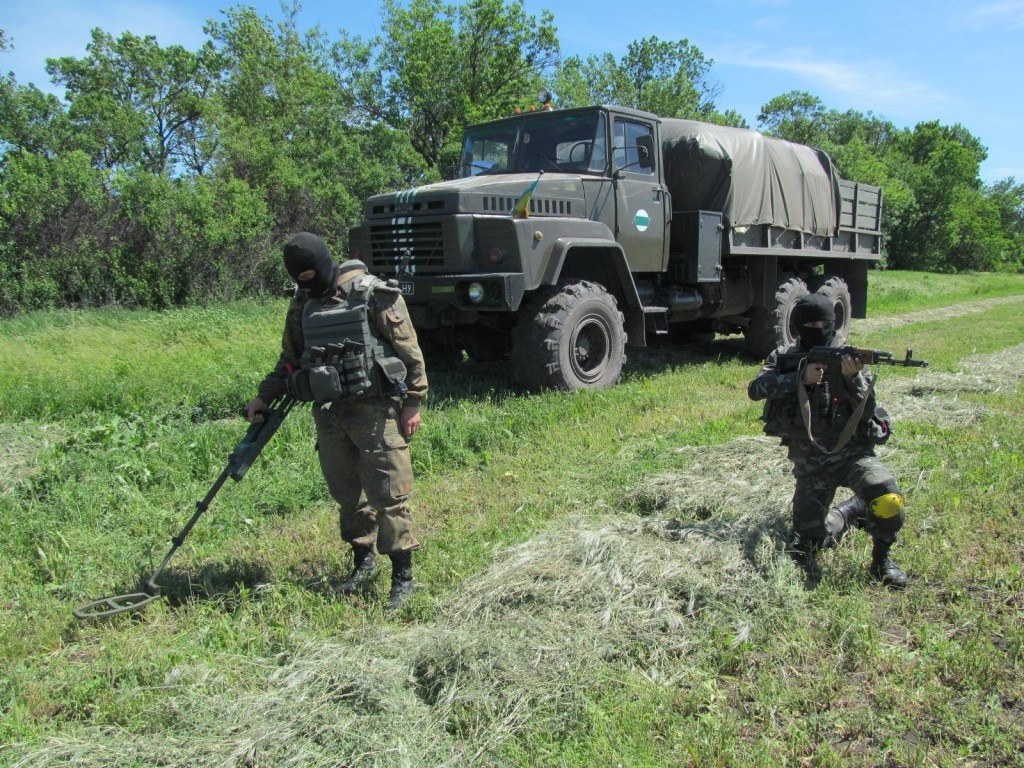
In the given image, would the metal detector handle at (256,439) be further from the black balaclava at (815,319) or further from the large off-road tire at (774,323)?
the large off-road tire at (774,323)

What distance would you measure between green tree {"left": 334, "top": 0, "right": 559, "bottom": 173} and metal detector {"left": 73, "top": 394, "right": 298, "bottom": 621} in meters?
20.0

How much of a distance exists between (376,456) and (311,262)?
0.87 m

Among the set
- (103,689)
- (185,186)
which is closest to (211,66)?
(185,186)

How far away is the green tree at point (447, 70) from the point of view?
2312cm

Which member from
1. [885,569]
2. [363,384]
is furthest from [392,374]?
[885,569]

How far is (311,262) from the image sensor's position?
3.34 meters

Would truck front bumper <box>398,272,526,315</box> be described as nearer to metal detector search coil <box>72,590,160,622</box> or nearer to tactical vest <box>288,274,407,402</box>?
tactical vest <box>288,274,407,402</box>

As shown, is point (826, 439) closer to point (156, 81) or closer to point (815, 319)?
point (815, 319)

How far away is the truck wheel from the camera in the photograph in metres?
10.2

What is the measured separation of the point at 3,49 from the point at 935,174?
144 ft

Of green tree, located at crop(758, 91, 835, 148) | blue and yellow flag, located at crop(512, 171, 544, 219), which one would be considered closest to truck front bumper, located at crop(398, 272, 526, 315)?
blue and yellow flag, located at crop(512, 171, 544, 219)

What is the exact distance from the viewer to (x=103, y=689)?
2775 millimetres

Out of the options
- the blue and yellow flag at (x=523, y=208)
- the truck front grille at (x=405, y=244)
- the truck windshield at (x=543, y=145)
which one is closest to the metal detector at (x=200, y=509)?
the truck front grille at (x=405, y=244)

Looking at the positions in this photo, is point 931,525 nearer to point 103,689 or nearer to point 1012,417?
point 1012,417
